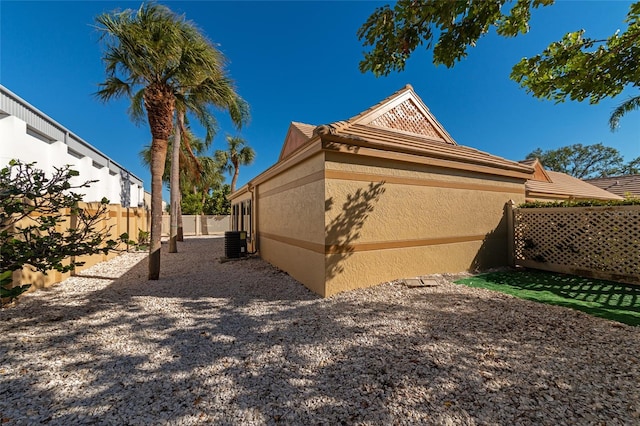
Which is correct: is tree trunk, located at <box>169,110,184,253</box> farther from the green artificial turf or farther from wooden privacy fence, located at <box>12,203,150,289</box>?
the green artificial turf

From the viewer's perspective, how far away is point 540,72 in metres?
4.46

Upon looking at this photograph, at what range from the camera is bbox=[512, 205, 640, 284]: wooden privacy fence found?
18.7 feet

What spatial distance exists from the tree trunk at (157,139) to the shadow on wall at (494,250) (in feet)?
28.0

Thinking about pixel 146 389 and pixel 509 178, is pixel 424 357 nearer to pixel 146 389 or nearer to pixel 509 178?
pixel 146 389

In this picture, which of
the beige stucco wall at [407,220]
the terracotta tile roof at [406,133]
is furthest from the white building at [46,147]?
the terracotta tile roof at [406,133]

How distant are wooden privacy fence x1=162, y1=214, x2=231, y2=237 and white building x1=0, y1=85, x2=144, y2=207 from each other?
5.51 m

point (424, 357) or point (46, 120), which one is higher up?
point (46, 120)

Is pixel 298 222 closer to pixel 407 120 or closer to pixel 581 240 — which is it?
pixel 407 120

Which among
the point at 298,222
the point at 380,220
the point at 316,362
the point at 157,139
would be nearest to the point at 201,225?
the point at 157,139

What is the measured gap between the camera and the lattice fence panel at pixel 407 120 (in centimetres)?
708

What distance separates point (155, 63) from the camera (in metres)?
5.72

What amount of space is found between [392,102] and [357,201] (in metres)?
3.87

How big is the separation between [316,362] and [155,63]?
707 cm

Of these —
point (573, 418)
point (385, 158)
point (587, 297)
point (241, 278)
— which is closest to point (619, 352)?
point (573, 418)
